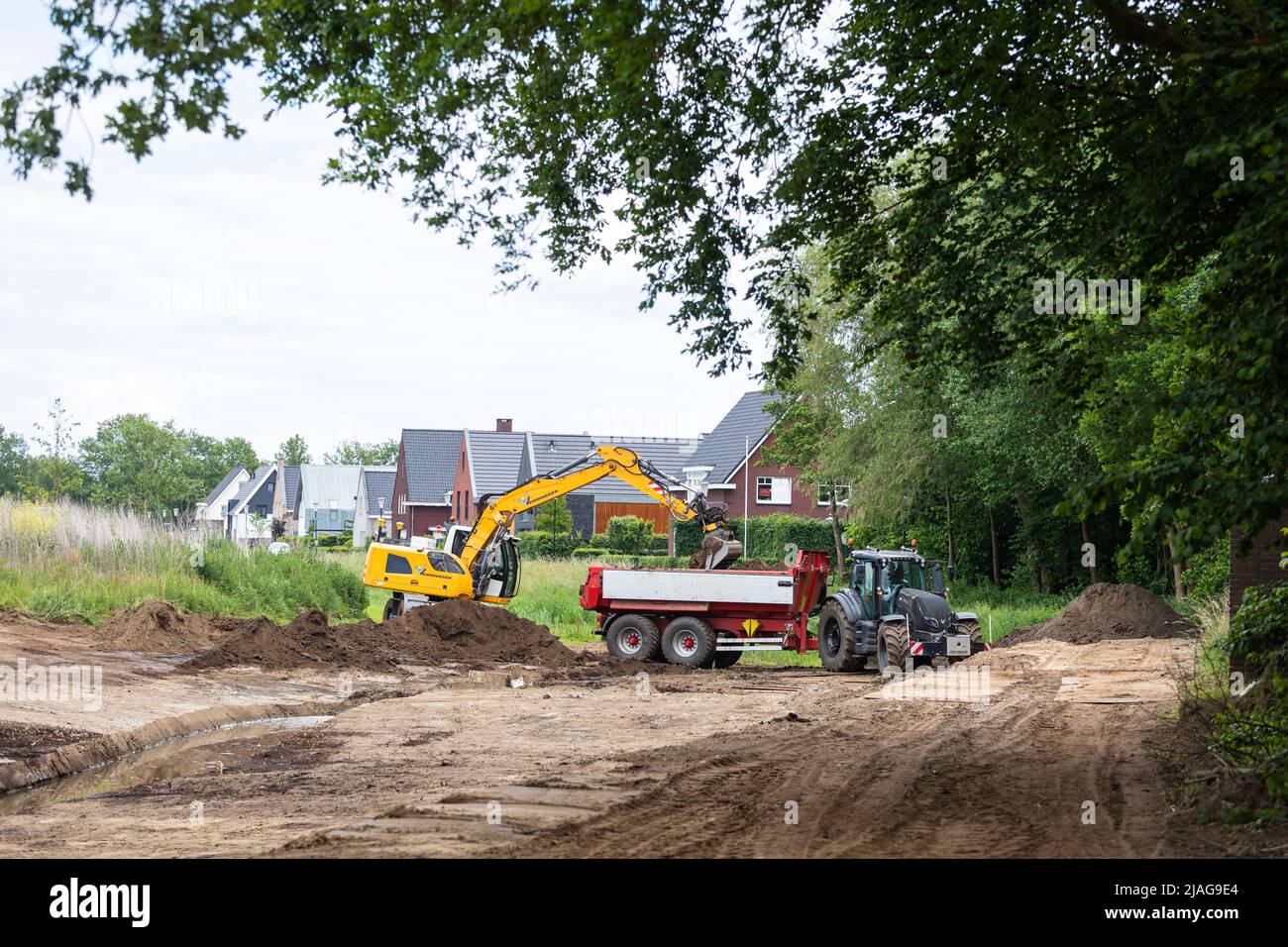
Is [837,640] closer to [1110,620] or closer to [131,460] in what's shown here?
[1110,620]

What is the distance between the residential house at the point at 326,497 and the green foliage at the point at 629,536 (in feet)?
167

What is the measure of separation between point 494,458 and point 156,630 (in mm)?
47969


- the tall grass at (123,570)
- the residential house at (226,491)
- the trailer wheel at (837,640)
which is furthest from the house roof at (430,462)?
the trailer wheel at (837,640)

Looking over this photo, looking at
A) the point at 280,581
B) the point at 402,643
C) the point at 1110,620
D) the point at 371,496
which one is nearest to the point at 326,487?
the point at 371,496

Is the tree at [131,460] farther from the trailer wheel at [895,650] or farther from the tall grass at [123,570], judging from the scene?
the trailer wheel at [895,650]

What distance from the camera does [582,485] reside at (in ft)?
83.1

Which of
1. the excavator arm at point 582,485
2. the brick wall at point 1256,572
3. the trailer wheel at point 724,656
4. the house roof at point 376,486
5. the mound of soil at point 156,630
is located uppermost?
the house roof at point 376,486

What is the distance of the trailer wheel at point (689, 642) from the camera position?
2372 centimetres

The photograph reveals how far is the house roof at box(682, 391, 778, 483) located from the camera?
57750 millimetres

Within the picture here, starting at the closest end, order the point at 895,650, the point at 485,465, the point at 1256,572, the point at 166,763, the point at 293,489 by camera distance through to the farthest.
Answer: the point at 166,763, the point at 1256,572, the point at 895,650, the point at 485,465, the point at 293,489

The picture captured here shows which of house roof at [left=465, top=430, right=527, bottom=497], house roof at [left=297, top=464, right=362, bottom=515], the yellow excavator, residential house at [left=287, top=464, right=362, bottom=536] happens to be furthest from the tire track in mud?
house roof at [left=297, top=464, right=362, bottom=515]

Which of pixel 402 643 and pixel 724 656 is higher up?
pixel 402 643

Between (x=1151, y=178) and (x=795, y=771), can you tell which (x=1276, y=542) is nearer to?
(x=1151, y=178)

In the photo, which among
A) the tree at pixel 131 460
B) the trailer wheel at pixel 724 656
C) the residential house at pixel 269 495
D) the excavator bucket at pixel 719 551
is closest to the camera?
the trailer wheel at pixel 724 656
